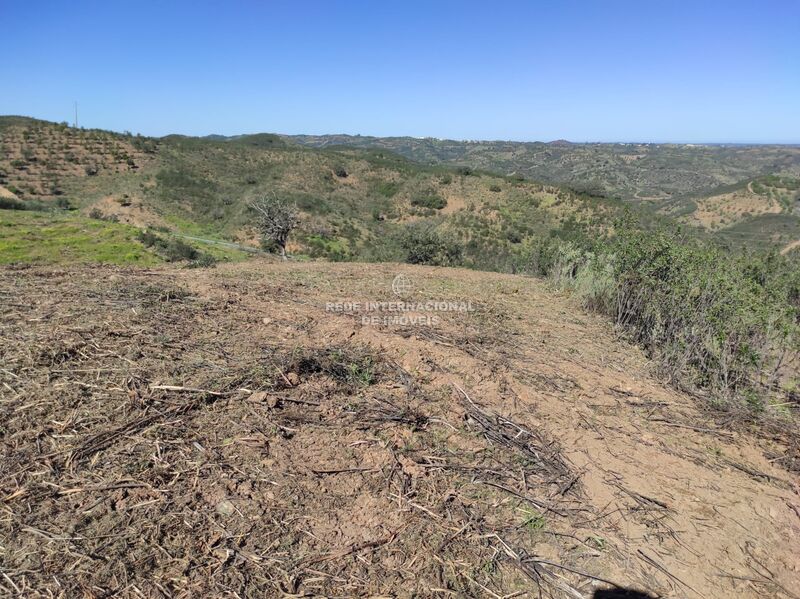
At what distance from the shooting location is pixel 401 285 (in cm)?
892

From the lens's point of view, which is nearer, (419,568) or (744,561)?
(419,568)

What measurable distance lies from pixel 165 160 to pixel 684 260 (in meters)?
42.3

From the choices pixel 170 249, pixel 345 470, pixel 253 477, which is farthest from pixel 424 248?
pixel 253 477

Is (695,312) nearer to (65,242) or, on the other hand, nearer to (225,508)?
(225,508)

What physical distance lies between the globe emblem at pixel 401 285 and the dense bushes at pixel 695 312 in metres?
3.54

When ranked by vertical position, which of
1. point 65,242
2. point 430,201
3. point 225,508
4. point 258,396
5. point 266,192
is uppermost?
point 430,201

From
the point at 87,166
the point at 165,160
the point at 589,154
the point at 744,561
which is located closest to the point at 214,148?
the point at 165,160

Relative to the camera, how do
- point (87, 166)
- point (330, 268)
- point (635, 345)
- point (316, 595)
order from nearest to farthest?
1. point (316, 595)
2. point (635, 345)
3. point (330, 268)
4. point (87, 166)

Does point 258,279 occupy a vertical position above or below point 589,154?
below

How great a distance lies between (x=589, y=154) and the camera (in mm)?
99562

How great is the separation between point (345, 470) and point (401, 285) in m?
6.01

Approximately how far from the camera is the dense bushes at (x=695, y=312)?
18.5 ft

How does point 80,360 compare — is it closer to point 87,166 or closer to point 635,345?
point 635,345

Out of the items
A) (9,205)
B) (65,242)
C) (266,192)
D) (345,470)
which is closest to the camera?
(345,470)
